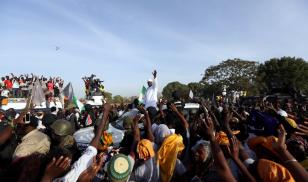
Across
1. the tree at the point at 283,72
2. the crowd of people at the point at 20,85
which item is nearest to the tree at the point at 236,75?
the tree at the point at 283,72

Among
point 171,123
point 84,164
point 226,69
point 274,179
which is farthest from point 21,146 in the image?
point 226,69

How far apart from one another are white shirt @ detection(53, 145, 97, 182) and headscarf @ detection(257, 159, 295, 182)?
4.94 ft

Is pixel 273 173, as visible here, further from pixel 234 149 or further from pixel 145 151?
pixel 145 151

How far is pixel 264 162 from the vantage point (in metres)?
2.70

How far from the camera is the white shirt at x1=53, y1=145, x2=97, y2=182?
2.69 m

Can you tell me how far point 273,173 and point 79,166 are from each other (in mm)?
1633

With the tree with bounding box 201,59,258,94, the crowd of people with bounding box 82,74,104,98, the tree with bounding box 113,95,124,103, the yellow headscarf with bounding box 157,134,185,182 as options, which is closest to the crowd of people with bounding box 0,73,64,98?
the crowd of people with bounding box 82,74,104,98

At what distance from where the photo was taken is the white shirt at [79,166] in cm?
269

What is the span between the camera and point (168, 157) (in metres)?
3.76

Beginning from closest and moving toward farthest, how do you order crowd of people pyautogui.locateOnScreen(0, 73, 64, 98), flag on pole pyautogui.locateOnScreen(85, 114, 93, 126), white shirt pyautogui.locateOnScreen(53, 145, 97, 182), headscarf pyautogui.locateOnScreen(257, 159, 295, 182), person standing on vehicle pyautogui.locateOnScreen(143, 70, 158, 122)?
headscarf pyautogui.locateOnScreen(257, 159, 295, 182), white shirt pyautogui.locateOnScreen(53, 145, 97, 182), person standing on vehicle pyautogui.locateOnScreen(143, 70, 158, 122), flag on pole pyautogui.locateOnScreen(85, 114, 93, 126), crowd of people pyautogui.locateOnScreen(0, 73, 64, 98)

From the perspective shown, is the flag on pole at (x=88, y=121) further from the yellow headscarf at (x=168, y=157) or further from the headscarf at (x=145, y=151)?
the headscarf at (x=145, y=151)

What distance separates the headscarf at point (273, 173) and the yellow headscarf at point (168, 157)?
4.10 ft

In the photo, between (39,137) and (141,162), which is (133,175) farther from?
(39,137)

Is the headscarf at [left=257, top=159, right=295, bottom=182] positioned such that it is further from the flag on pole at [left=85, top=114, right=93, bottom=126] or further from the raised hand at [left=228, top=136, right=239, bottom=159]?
the flag on pole at [left=85, top=114, right=93, bottom=126]
